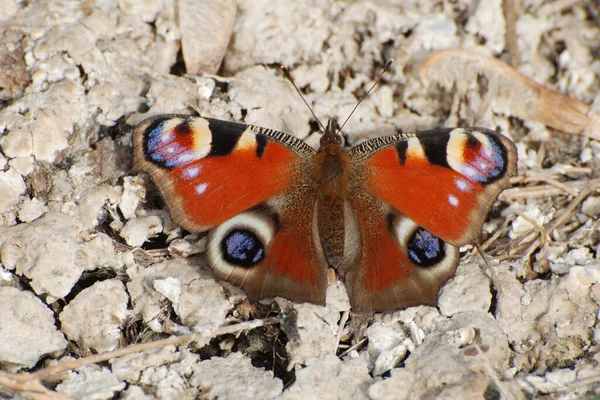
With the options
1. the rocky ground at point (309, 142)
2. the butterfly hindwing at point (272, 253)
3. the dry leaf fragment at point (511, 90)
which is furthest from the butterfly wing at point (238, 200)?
the dry leaf fragment at point (511, 90)

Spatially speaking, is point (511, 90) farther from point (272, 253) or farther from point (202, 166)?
point (202, 166)

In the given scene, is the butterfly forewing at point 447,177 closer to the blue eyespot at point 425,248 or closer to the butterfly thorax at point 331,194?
the blue eyespot at point 425,248

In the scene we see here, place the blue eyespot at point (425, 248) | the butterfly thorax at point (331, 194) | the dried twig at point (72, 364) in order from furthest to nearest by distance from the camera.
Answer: the butterfly thorax at point (331, 194)
the blue eyespot at point (425, 248)
the dried twig at point (72, 364)

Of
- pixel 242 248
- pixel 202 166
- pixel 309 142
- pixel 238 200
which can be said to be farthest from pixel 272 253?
pixel 309 142

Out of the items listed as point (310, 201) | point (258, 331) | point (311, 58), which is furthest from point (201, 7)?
point (258, 331)

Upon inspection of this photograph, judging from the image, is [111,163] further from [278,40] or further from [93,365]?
[278,40]

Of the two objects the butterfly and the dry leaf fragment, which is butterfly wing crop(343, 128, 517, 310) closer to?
the butterfly
